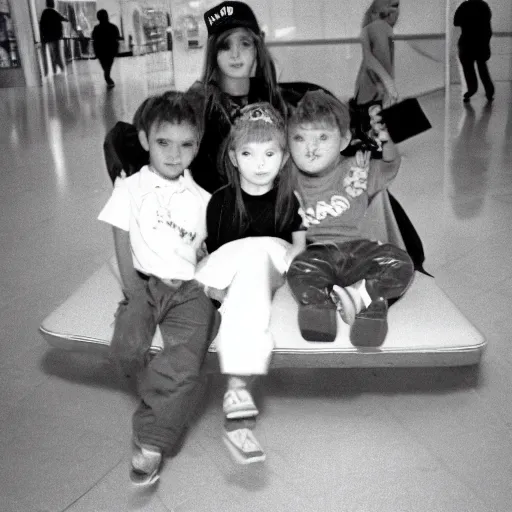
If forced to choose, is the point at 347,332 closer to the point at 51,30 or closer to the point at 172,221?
the point at 172,221

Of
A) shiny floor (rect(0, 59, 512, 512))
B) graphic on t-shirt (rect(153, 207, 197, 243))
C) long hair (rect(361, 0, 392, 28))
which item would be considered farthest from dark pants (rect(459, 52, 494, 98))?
graphic on t-shirt (rect(153, 207, 197, 243))

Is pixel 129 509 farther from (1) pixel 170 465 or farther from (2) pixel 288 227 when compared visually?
(2) pixel 288 227

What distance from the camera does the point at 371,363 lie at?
2.36m

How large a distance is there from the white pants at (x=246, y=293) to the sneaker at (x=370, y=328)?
30cm

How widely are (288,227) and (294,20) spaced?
294 inches

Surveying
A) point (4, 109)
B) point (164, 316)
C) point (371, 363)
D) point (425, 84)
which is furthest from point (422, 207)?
point (4, 109)

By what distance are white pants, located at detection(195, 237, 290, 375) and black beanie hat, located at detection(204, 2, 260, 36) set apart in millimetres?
921

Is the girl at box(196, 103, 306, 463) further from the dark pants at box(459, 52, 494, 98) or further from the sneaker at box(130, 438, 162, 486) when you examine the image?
the dark pants at box(459, 52, 494, 98)

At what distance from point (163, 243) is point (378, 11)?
195 inches

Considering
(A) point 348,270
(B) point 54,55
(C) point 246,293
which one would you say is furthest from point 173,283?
(B) point 54,55

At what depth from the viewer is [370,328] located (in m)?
2.27

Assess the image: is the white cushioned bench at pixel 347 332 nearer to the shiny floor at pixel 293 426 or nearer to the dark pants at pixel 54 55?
the shiny floor at pixel 293 426

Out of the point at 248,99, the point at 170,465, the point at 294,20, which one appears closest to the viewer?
the point at 170,465

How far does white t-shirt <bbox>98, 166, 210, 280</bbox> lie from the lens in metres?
2.42
